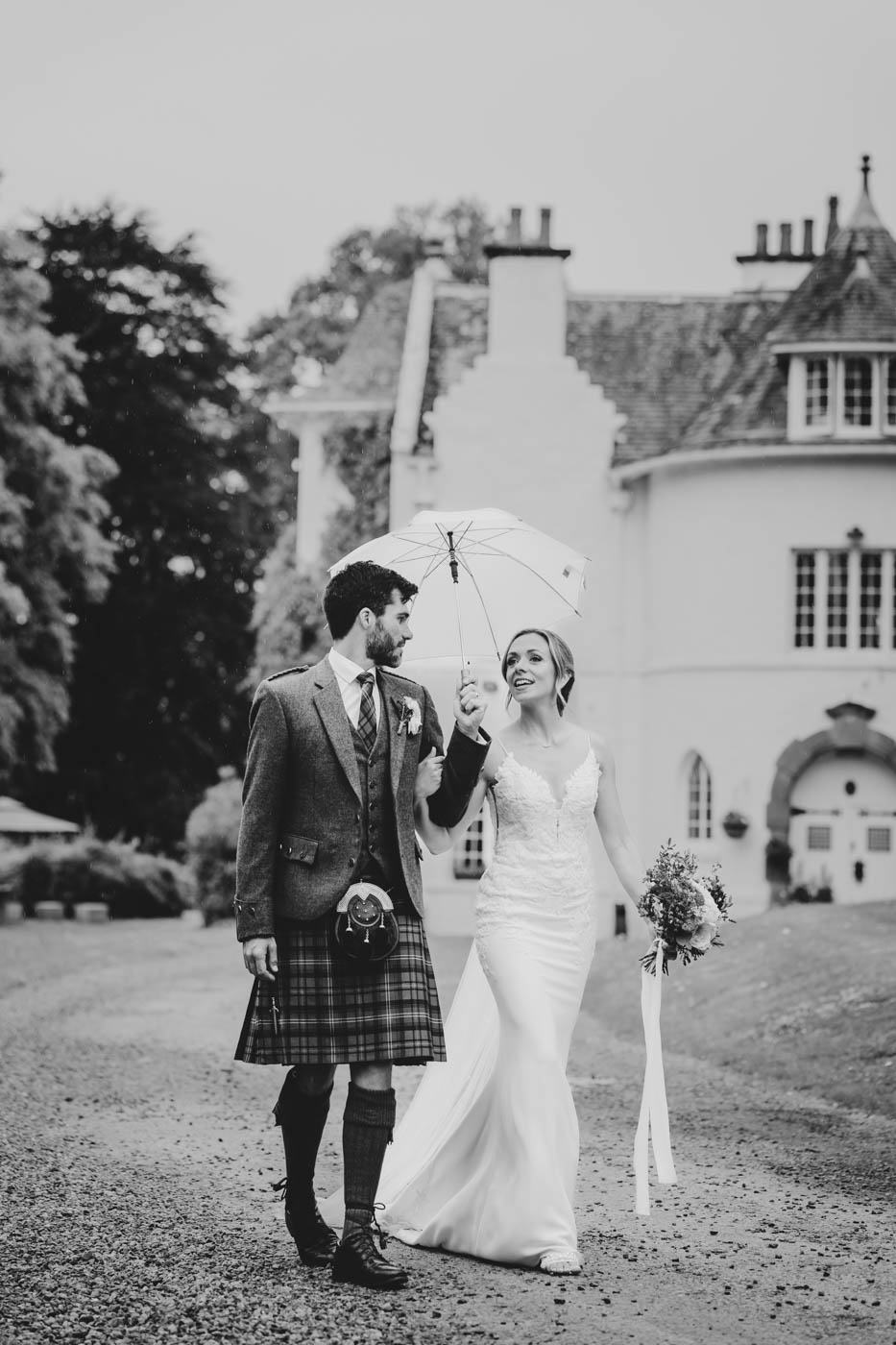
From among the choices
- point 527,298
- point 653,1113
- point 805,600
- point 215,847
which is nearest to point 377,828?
point 653,1113

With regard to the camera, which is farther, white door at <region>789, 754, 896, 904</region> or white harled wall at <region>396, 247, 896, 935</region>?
white harled wall at <region>396, 247, 896, 935</region>

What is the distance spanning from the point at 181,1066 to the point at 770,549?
1664 cm

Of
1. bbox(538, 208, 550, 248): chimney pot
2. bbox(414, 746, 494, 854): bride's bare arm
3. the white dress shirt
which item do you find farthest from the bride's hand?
bbox(538, 208, 550, 248): chimney pot

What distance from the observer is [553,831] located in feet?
22.7

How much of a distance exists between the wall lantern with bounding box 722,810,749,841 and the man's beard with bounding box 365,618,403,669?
20.6 meters

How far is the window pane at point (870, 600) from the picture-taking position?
26.7 m

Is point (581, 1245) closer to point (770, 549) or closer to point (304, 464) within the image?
point (770, 549)

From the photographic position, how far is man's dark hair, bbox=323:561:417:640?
6.21 m

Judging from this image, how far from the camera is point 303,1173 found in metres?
6.01

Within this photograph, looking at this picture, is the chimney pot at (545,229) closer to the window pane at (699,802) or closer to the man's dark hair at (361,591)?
the window pane at (699,802)

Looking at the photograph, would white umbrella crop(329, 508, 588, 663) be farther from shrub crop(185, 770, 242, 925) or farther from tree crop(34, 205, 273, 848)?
tree crop(34, 205, 273, 848)

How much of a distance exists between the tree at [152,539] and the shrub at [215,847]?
25.0 feet

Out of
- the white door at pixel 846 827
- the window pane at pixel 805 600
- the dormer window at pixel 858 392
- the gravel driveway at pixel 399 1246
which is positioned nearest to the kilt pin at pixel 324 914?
the gravel driveway at pixel 399 1246

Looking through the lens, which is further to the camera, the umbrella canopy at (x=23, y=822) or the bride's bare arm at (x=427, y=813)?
the umbrella canopy at (x=23, y=822)
